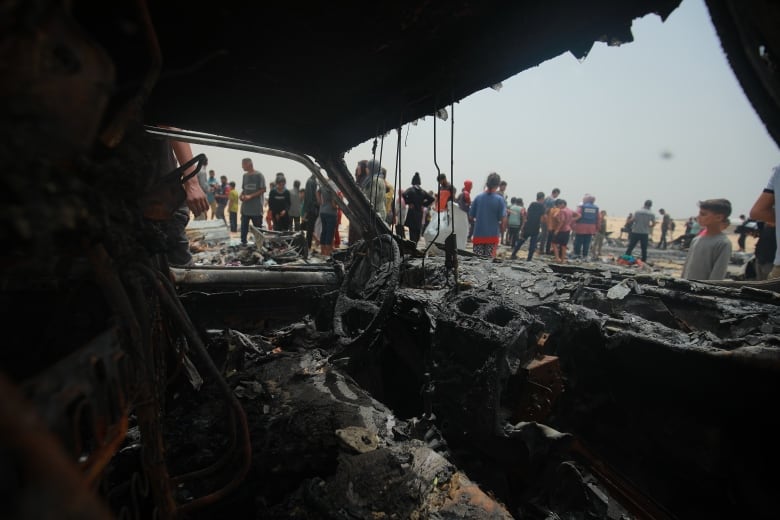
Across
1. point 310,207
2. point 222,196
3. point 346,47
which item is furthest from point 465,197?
point 222,196

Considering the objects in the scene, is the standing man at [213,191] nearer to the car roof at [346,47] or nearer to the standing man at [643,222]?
the car roof at [346,47]

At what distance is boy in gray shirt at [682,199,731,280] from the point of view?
3455mm

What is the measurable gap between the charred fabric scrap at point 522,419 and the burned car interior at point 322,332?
1 cm

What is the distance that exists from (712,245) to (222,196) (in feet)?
52.1

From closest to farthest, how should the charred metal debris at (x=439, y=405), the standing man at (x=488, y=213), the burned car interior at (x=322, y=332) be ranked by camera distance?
the burned car interior at (x=322, y=332)
the charred metal debris at (x=439, y=405)
the standing man at (x=488, y=213)

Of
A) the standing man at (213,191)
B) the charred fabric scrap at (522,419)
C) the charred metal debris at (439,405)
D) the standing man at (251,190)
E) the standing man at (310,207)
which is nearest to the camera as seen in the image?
the charred metal debris at (439,405)

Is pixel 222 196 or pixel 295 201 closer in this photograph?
pixel 295 201

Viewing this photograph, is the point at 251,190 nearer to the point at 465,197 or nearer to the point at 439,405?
the point at 465,197

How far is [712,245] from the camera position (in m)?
3.57

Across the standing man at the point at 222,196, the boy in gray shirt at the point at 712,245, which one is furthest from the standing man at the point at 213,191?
the boy in gray shirt at the point at 712,245

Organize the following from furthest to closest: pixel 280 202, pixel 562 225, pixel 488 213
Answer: pixel 562 225
pixel 280 202
pixel 488 213

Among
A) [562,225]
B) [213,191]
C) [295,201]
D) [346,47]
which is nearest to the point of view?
[346,47]

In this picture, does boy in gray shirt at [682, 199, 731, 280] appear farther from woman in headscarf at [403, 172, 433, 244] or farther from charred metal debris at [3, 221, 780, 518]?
woman in headscarf at [403, 172, 433, 244]

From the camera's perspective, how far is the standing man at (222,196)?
48.5ft
